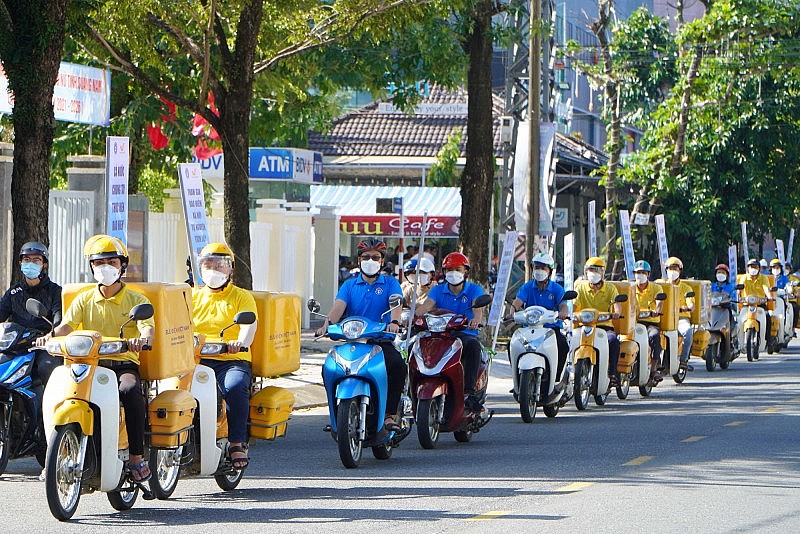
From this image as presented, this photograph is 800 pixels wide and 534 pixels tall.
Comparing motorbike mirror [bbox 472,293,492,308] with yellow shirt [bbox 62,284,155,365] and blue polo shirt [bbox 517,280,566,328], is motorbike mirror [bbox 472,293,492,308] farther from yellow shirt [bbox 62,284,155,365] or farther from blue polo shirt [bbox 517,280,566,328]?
yellow shirt [bbox 62,284,155,365]

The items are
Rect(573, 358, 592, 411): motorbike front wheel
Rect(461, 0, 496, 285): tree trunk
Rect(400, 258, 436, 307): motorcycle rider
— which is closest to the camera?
Rect(400, 258, 436, 307): motorcycle rider

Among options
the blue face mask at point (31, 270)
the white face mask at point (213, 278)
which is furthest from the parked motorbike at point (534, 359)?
the blue face mask at point (31, 270)

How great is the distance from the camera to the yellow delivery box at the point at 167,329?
10.3m

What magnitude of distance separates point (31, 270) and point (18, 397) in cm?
101

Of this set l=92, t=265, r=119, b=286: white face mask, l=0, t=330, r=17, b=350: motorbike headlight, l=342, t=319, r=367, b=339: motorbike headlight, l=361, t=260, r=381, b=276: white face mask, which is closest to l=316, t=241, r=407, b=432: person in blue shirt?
l=361, t=260, r=381, b=276: white face mask

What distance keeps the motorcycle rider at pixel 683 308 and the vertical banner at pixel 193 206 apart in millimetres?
8504

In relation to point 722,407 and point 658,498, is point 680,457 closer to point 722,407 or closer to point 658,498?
point 658,498

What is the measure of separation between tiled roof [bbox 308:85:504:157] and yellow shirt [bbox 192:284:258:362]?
129 ft

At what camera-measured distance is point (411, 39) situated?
23734 mm

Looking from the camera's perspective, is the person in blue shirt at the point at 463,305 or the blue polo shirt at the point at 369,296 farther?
the person in blue shirt at the point at 463,305

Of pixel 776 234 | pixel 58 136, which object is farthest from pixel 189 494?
pixel 776 234

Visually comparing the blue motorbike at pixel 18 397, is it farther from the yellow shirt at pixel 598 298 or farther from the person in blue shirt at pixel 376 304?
the yellow shirt at pixel 598 298

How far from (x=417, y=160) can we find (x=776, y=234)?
1253 cm

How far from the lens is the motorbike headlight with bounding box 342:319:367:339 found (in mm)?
12633
